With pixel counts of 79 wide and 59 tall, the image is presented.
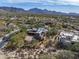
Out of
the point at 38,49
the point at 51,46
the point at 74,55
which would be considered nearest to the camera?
the point at 74,55

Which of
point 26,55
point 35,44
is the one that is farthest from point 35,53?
point 35,44

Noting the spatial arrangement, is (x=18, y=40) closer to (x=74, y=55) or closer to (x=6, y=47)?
(x=6, y=47)

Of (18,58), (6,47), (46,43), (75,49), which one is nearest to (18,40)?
(6,47)

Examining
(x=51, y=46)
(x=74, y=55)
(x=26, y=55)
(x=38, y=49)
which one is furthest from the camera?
(x=51, y=46)

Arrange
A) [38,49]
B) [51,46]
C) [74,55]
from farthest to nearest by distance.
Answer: [51,46]
[38,49]
[74,55]

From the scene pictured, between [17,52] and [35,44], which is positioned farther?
[35,44]

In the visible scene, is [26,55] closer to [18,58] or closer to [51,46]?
[18,58]

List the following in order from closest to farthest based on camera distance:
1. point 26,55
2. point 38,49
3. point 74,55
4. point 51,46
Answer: point 74,55 < point 26,55 < point 38,49 < point 51,46

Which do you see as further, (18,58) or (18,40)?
(18,40)

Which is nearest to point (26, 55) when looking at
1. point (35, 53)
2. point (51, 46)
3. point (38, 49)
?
point (35, 53)
